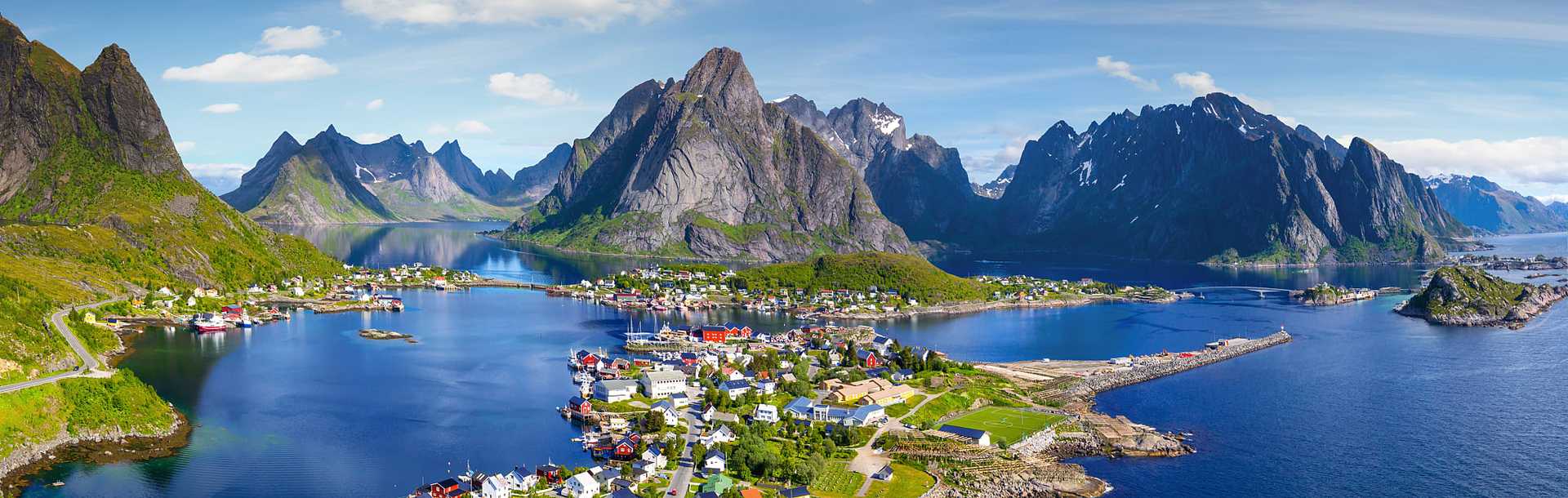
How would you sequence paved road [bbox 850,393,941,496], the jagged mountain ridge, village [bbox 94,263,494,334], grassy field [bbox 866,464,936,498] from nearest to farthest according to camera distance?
grassy field [bbox 866,464,936,498] < paved road [bbox 850,393,941,496] < village [bbox 94,263,494,334] < the jagged mountain ridge

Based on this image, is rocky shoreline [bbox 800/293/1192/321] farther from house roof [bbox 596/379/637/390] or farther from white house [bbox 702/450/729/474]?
white house [bbox 702/450/729/474]

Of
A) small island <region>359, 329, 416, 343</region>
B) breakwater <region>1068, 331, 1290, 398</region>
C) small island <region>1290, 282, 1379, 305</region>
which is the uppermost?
small island <region>1290, 282, 1379, 305</region>

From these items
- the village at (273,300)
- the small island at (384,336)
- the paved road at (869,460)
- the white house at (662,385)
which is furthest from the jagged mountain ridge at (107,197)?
the paved road at (869,460)

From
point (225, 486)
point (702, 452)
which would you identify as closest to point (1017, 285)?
point (702, 452)

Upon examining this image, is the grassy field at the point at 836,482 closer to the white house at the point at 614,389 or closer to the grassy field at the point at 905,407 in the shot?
the grassy field at the point at 905,407

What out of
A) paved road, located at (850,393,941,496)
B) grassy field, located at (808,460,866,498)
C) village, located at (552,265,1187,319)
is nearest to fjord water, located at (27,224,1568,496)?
village, located at (552,265,1187,319)
